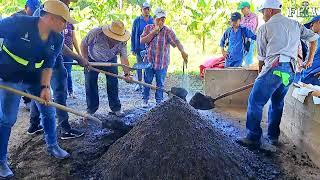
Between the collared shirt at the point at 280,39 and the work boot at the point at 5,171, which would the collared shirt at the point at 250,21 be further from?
the work boot at the point at 5,171

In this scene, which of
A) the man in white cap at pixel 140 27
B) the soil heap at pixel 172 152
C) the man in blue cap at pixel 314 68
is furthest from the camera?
the man in white cap at pixel 140 27

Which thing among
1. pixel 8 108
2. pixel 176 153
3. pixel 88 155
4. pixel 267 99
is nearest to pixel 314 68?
pixel 267 99

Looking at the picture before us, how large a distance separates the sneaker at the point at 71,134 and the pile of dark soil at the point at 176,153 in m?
0.97

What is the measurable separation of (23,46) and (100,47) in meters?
1.99

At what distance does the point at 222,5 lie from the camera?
10.6 m

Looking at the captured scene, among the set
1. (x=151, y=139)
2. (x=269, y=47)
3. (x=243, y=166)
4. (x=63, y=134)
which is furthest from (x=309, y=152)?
(x=63, y=134)

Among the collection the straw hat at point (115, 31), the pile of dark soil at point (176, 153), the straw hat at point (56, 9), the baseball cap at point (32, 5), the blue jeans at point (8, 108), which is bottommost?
the pile of dark soil at point (176, 153)

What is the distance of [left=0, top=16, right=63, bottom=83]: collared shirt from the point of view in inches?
131

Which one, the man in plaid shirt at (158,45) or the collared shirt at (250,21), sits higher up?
the collared shirt at (250,21)

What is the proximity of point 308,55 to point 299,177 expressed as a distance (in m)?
1.96

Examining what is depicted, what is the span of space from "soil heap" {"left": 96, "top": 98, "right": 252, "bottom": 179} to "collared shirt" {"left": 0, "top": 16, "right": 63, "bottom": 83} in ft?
3.95

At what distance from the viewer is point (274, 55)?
420cm

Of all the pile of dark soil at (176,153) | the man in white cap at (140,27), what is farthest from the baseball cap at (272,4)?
the man in white cap at (140,27)

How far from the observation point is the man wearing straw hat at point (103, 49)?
5188mm
